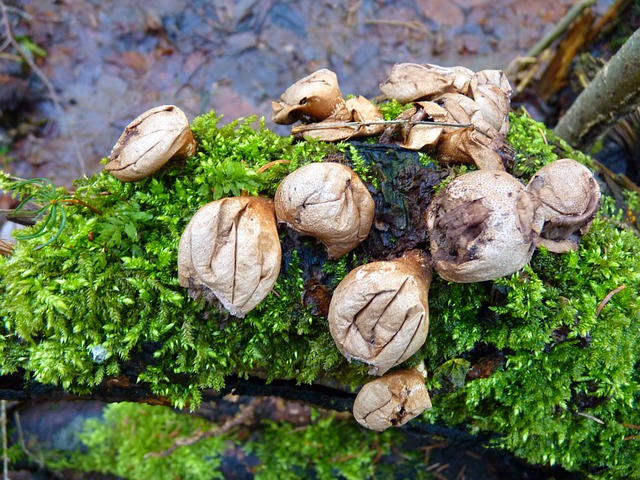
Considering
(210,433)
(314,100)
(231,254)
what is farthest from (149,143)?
(210,433)

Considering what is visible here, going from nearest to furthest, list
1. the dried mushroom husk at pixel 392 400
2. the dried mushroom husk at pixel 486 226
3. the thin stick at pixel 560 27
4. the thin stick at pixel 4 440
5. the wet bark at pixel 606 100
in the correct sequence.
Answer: the dried mushroom husk at pixel 486 226, the dried mushroom husk at pixel 392 400, the wet bark at pixel 606 100, the thin stick at pixel 4 440, the thin stick at pixel 560 27

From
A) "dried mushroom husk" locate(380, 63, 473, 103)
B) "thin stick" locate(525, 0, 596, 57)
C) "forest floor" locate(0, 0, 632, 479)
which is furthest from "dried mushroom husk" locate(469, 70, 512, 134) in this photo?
"thin stick" locate(525, 0, 596, 57)

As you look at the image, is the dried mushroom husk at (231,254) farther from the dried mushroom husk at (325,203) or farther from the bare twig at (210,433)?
the bare twig at (210,433)

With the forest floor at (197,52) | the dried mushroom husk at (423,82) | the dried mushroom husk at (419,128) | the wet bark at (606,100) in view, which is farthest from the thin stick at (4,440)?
the wet bark at (606,100)

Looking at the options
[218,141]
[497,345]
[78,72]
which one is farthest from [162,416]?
[78,72]

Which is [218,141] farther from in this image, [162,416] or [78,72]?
[78,72]

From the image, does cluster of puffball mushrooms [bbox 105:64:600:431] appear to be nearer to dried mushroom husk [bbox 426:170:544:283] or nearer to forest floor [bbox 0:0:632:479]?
dried mushroom husk [bbox 426:170:544:283]
